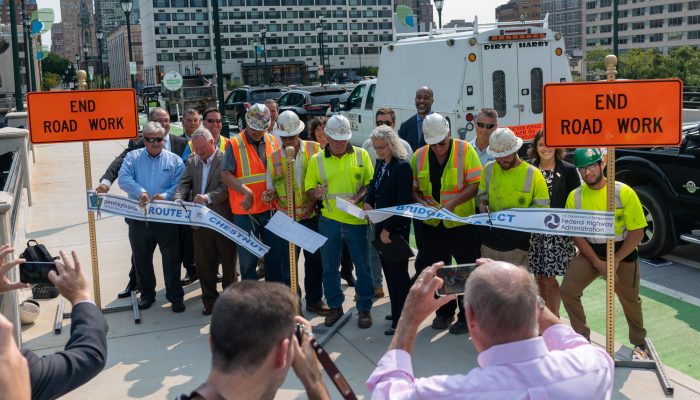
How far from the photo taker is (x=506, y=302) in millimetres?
2541

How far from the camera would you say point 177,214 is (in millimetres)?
7523

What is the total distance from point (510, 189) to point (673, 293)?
8.81 feet

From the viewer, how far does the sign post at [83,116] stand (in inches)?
293

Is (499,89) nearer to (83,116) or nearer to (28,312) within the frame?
(83,116)

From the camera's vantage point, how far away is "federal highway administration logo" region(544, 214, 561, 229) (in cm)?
598

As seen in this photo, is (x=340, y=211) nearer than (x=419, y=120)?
Yes

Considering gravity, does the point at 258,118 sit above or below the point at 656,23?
below

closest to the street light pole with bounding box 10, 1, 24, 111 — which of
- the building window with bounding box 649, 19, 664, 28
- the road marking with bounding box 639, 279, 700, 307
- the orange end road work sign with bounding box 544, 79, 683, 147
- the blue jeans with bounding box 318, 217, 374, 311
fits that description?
the blue jeans with bounding box 318, 217, 374, 311

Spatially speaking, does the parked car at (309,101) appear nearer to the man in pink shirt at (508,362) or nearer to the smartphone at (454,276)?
the smartphone at (454,276)

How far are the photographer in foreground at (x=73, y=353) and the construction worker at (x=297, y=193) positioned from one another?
4.20 metres

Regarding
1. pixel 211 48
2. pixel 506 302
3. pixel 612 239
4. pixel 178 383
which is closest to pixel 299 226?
pixel 178 383

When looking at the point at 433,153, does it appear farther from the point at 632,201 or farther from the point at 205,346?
the point at 205,346

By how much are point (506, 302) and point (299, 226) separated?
440 centimetres

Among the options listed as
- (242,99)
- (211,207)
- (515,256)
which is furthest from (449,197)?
(242,99)
